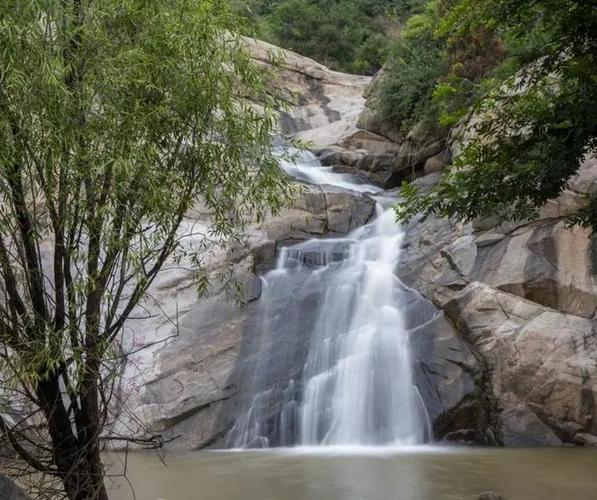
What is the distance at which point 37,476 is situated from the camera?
10258mm

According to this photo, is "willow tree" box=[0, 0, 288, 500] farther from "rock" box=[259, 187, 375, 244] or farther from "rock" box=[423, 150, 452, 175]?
"rock" box=[423, 150, 452, 175]

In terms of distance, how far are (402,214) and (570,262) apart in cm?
732

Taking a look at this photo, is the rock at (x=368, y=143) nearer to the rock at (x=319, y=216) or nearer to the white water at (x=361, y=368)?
the rock at (x=319, y=216)

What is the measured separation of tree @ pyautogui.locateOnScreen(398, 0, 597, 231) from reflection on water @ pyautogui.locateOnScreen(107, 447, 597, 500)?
13.1 feet

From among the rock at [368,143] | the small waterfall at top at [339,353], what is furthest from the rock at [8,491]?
the rock at [368,143]

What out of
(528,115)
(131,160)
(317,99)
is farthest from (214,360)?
(317,99)

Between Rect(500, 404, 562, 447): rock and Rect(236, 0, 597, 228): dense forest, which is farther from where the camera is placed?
Rect(500, 404, 562, 447): rock

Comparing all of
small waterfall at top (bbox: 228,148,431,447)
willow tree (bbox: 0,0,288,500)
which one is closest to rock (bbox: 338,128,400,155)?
small waterfall at top (bbox: 228,148,431,447)

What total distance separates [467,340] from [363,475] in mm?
4408

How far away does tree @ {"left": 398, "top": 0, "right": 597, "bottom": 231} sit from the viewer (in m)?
6.64

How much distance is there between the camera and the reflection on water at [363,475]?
384 inches

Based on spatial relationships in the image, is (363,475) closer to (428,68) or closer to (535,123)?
(535,123)

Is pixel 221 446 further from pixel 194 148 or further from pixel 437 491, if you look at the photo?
pixel 194 148

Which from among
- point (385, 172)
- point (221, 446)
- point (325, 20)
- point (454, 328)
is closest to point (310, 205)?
point (385, 172)
